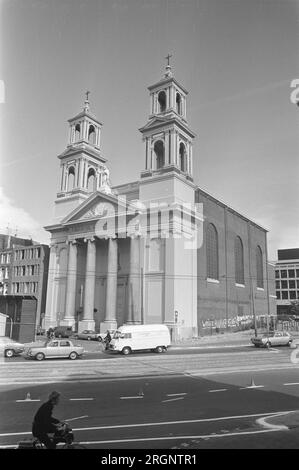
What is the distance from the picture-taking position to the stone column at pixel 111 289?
46.0 m

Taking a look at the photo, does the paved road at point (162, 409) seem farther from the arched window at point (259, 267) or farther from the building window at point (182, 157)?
the arched window at point (259, 267)

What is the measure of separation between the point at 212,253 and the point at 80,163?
74.9 ft

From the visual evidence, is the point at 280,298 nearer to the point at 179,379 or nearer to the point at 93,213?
the point at 93,213

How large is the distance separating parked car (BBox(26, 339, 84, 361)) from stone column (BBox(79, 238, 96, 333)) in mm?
21442

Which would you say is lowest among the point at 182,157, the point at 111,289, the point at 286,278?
the point at 111,289

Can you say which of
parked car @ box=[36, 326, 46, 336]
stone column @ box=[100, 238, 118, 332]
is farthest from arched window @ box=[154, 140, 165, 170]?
parked car @ box=[36, 326, 46, 336]

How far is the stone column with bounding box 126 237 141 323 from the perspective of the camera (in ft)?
146

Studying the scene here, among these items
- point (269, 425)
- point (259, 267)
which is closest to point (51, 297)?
point (259, 267)

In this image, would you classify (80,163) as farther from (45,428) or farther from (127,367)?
(45,428)

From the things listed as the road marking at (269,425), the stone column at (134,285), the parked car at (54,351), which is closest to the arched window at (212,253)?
the stone column at (134,285)

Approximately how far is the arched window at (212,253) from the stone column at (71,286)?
1754 cm

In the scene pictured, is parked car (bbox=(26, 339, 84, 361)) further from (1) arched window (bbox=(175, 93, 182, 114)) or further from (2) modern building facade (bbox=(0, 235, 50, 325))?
→ (2) modern building facade (bbox=(0, 235, 50, 325))

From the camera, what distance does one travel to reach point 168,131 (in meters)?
47.9

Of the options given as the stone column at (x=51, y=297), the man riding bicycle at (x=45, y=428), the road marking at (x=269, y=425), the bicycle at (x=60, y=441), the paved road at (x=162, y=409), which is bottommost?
the paved road at (x=162, y=409)
